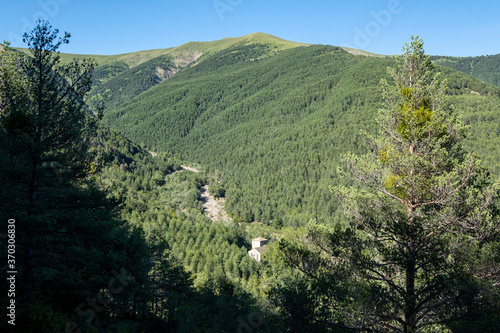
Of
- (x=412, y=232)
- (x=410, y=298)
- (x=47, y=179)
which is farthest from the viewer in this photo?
(x=47, y=179)

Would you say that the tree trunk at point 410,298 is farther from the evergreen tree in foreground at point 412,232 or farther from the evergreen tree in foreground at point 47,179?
the evergreen tree in foreground at point 47,179

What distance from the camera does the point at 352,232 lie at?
30.7 feet

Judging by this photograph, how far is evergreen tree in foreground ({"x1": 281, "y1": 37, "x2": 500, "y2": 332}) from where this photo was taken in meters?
8.07

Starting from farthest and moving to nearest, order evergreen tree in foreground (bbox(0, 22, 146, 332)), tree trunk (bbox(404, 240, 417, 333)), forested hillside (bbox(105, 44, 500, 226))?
forested hillside (bbox(105, 44, 500, 226)) → evergreen tree in foreground (bbox(0, 22, 146, 332)) → tree trunk (bbox(404, 240, 417, 333))

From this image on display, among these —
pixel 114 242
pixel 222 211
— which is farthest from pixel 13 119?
pixel 222 211

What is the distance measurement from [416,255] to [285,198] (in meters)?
113

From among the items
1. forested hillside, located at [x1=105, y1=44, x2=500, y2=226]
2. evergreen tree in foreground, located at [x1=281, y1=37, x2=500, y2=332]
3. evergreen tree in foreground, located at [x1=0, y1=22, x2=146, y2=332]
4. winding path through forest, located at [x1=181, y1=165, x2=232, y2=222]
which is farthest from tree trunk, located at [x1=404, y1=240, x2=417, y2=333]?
forested hillside, located at [x1=105, y1=44, x2=500, y2=226]

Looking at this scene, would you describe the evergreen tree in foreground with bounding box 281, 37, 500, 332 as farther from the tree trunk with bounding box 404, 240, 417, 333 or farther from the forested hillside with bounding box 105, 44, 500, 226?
the forested hillside with bounding box 105, 44, 500, 226

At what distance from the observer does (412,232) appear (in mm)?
8406

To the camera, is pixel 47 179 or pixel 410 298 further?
pixel 47 179

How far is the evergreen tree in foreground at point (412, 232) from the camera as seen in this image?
807cm

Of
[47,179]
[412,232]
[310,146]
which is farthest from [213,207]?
[412,232]

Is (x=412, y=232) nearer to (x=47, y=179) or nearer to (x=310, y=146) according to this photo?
(x=47, y=179)

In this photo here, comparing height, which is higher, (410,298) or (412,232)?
(412,232)
